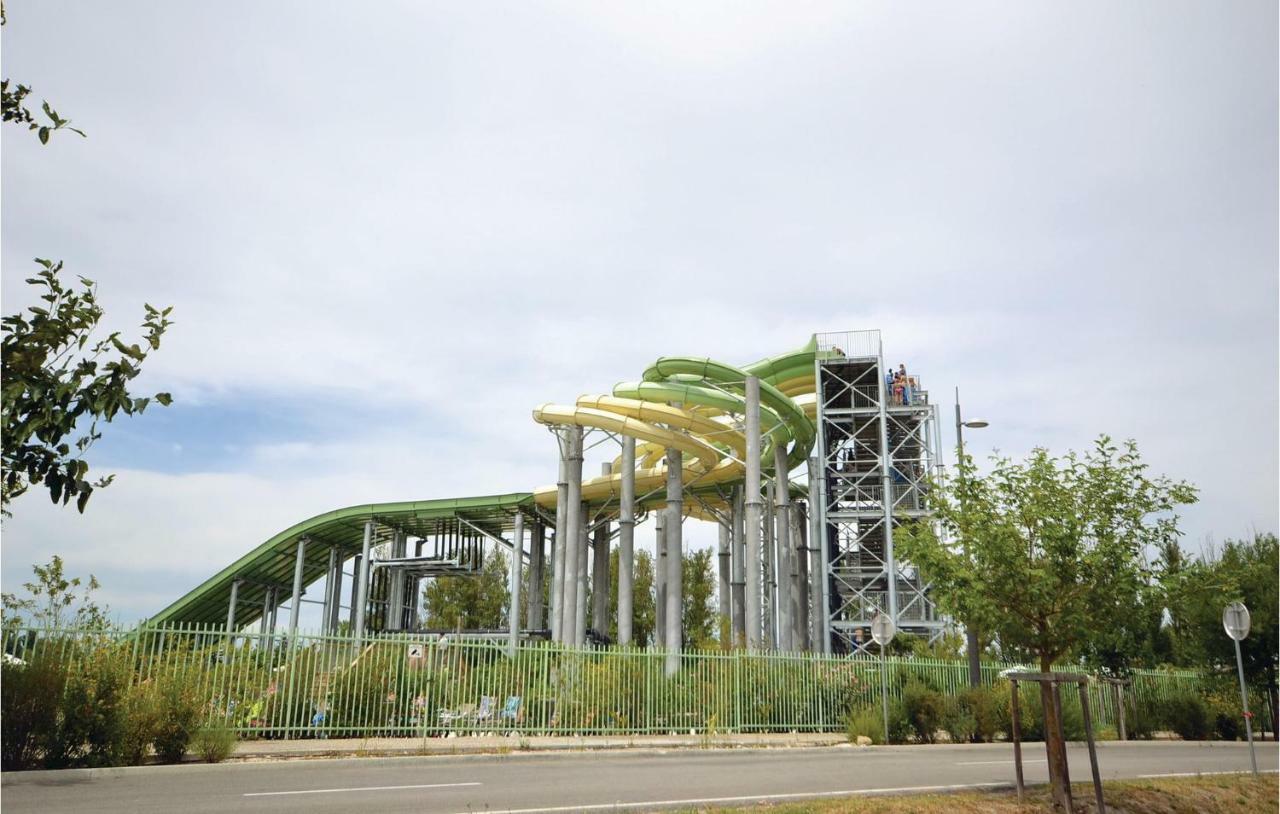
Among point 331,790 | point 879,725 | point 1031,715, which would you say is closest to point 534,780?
point 331,790

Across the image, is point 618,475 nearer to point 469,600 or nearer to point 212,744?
point 469,600

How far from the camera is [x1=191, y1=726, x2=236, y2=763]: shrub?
14.3 meters

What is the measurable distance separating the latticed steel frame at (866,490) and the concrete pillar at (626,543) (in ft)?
28.3

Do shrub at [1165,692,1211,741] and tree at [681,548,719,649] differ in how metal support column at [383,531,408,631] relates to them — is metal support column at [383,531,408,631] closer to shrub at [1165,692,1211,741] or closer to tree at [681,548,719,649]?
tree at [681,548,719,649]

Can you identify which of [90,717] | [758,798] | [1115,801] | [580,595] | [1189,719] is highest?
[580,595]

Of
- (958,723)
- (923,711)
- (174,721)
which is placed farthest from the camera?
(958,723)

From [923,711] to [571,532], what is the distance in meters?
14.7

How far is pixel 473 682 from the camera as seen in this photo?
18844mm

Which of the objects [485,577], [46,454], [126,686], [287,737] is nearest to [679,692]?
[287,737]

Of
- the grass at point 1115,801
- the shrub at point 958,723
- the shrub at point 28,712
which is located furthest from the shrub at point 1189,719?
the shrub at point 28,712

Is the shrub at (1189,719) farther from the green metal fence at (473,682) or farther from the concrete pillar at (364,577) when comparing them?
the concrete pillar at (364,577)

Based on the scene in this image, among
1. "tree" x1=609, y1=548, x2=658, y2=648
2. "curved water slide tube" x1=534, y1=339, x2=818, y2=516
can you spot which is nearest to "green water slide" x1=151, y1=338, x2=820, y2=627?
"curved water slide tube" x1=534, y1=339, x2=818, y2=516

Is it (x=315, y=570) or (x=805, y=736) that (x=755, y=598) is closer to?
(x=805, y=736)

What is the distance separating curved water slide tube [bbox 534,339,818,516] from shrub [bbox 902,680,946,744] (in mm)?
11150
